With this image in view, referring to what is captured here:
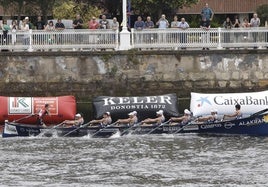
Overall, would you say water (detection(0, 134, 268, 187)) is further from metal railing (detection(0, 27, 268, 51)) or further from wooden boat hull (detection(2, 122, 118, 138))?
metal railing (detection(0, 27, 268, 51))

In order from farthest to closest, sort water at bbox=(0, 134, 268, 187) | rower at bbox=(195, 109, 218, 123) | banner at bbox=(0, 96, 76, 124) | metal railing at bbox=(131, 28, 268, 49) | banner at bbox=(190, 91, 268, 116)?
1. metal railing at bbox=(131, 28, 268, 49)
2. banner at bbox=(0, 96, 76, 124)
3. banner at bbox=(190, 91, 268, 116)
4. rower at bbox=(195, 109, 218, 123)
5. water at bbox=(0, 134, 268, 187)

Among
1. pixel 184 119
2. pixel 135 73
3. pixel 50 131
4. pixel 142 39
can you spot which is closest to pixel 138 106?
pixel 184 119

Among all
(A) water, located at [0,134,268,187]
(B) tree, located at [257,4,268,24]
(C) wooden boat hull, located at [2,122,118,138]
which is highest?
(B) tree, located at [257,4,268,24]

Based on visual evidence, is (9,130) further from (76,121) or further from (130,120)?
(130,120)

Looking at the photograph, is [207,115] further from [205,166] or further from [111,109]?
[205,166]

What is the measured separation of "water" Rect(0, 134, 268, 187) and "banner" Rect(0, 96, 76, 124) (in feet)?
7.15

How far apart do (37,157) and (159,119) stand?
792 centimetres

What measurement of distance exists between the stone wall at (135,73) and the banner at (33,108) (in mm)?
1859

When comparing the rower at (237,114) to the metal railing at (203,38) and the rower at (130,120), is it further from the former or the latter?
the metal railing at (203,38)

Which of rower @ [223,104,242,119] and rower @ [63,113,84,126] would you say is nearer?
rower @ [63,113,84,126]

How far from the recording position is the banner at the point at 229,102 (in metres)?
52.9

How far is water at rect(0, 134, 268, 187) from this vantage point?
1607 inches

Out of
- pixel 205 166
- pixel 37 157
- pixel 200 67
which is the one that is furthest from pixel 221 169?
pixel 200 67

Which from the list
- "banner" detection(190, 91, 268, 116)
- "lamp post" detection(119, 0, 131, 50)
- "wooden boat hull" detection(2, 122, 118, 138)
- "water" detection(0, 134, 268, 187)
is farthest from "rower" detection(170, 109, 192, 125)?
"lamp post" detection(119, 0, 131, 50)
